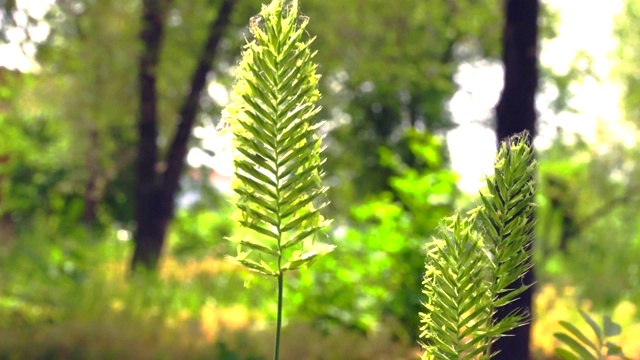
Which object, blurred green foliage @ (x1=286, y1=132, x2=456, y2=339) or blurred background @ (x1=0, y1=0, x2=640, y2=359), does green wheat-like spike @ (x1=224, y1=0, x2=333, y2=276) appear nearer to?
blurred background @ (x1=0, y1=0, x2=640, y2=359)

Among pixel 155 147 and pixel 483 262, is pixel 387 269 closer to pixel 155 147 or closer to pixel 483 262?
pixel 155 147

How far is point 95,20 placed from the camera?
9547 millimetres

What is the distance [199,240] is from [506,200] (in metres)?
18.8

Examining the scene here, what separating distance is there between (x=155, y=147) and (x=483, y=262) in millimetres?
10170

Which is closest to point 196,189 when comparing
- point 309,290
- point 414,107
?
point 414,107

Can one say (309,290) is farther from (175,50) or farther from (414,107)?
(414,107)

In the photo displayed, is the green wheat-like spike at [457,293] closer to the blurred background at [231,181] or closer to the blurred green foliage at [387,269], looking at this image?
the blurred background at [231,181]

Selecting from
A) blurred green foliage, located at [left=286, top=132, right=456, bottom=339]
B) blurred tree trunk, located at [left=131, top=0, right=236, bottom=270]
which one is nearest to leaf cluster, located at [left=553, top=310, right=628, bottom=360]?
blurred green foliage, located at [left=286, top=132, right=456, bottom=339]

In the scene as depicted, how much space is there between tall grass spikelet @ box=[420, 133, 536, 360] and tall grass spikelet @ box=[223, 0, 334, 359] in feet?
0.38

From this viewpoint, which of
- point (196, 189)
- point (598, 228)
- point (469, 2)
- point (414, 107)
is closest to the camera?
point (469, 2)

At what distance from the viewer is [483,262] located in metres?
0.76

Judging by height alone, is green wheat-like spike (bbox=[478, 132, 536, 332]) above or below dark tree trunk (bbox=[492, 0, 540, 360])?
below

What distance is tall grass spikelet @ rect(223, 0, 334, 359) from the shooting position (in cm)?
75

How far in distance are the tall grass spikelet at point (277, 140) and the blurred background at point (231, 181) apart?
57 millimetres
